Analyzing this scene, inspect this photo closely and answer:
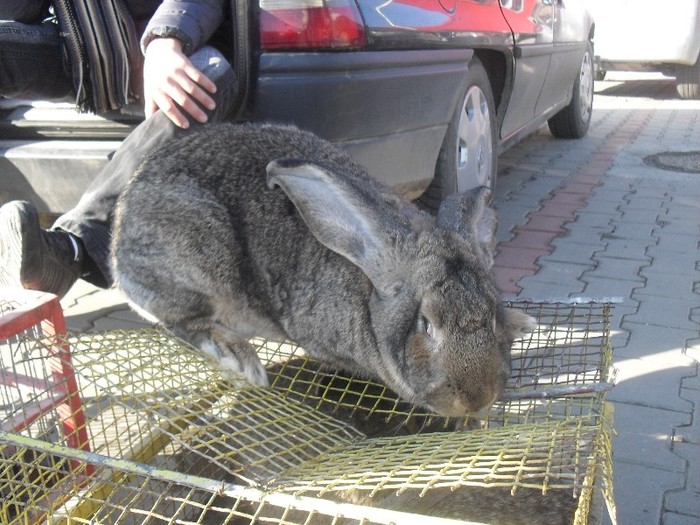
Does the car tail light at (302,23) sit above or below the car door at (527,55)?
above

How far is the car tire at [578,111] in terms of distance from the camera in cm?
866

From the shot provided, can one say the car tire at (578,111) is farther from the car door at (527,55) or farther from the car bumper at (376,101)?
the car bumper at (376,101)

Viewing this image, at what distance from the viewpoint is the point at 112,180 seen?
3.16 m

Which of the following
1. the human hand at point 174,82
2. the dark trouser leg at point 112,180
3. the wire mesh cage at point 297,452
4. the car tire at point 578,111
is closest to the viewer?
the wire mesh cage at point 297,452

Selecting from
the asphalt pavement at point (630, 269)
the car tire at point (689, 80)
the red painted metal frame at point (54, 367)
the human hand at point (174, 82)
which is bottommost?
the car tire at point (689, 80)

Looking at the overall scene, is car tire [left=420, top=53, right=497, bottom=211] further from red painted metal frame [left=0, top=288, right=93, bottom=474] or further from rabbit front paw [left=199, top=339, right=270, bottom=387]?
red painted metal frame [left=0, top=288, right=93, bottom=474]

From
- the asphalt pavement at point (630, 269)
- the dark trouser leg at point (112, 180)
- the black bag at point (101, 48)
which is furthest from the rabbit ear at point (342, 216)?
the black bag at point (101, 48)

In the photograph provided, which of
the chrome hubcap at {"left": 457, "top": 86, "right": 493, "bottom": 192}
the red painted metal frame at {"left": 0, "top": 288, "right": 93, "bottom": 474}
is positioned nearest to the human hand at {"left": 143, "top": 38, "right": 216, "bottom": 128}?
the red painted metal frame at {"left": 0, "top": 288, "right": 93, "bottom": 474}

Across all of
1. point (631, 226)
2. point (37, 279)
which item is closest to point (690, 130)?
point (631, 226)

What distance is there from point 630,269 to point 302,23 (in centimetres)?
259

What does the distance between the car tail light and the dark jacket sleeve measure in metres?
0.23

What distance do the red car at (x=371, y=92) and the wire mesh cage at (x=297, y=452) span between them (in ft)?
3.82

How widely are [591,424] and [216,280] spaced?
1.40 m

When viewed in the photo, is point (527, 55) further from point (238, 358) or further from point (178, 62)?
point (238, 358)
